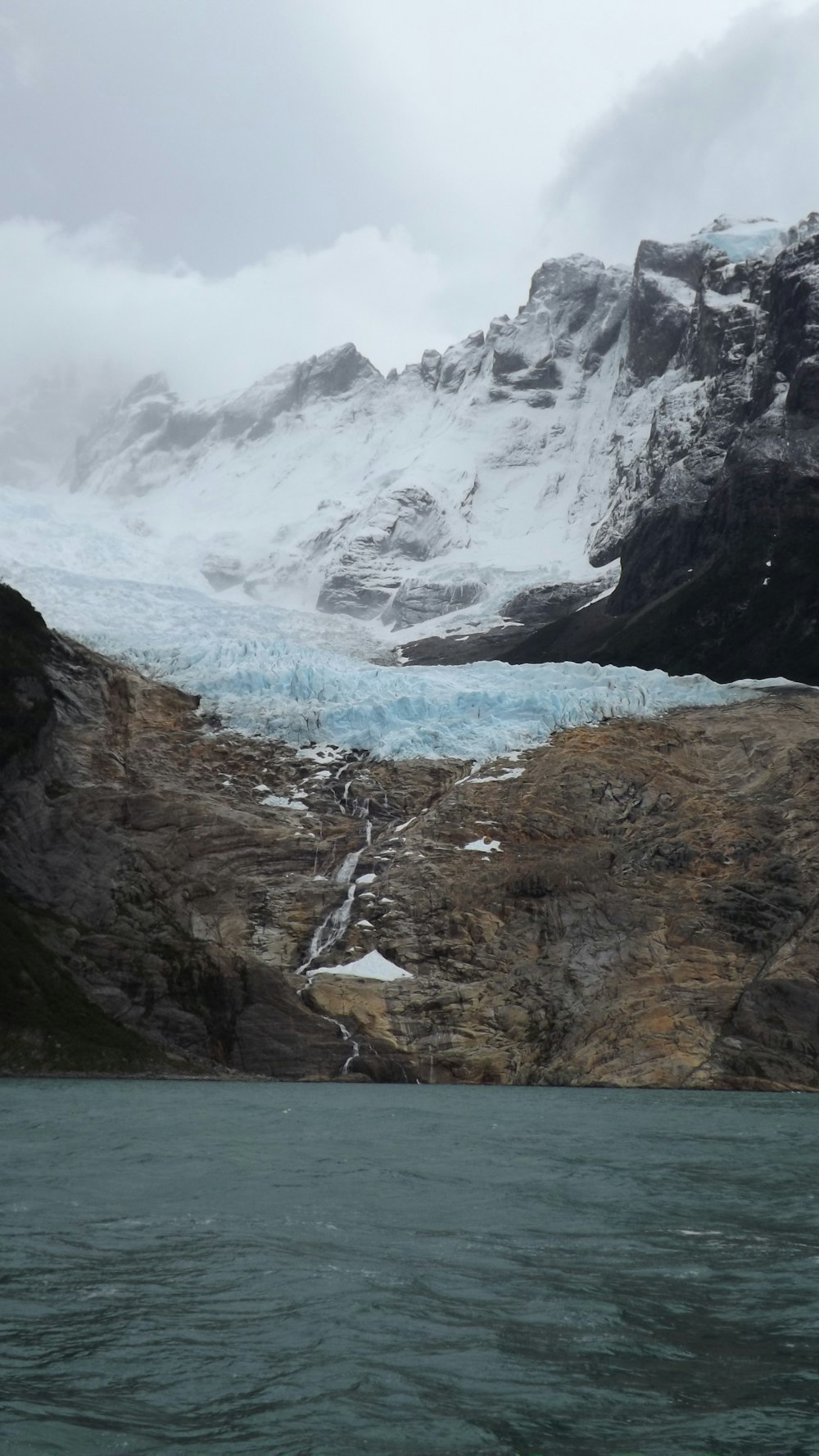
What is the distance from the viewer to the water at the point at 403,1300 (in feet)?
33.5

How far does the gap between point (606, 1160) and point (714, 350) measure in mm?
127376

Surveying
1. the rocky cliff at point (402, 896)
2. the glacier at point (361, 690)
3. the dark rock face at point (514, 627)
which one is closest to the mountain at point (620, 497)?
the dark rock face at point (514, 627)

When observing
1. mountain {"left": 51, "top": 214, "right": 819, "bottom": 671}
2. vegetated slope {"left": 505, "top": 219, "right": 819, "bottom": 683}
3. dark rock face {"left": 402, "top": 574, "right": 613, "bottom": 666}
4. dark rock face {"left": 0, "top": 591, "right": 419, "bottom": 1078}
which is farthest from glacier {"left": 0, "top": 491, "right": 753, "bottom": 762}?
dark rock face {"left": 402, "top": 574, "right": 613, "bottom": 666}

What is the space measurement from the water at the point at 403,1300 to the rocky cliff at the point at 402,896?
26.5 meters

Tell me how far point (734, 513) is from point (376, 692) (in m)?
56.3

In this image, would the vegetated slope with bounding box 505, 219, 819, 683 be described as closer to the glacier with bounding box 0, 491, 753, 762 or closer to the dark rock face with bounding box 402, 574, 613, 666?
the dark rock face with bounding box 402, 574, 613, 666

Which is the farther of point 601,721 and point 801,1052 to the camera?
point 601,721

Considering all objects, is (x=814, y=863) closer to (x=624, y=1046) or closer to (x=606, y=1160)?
(x=624, y=1046)

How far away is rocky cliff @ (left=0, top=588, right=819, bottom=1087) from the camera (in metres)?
53.9

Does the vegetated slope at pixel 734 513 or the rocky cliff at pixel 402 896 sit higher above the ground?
the vegetated slope at pixel 734 513

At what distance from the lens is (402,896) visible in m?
59.4

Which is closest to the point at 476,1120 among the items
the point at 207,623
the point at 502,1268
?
the point at 502,1268

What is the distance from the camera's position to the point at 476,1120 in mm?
35031

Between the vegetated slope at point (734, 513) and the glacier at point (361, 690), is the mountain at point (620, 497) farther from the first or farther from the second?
the glacier at point (361, 690)
